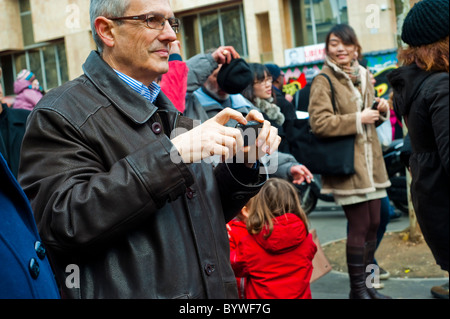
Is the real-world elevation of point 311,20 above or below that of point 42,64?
above

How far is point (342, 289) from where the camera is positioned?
209 inches

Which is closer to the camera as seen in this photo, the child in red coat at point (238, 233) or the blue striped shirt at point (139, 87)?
the blue striped shirt at point (139, 87)

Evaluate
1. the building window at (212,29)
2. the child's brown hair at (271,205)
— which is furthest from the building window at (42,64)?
the child's brown hair at (271,205)

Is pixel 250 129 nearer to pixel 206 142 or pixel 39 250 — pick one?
pixel 206 142

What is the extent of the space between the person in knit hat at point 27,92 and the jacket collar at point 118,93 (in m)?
4.71

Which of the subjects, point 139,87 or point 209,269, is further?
point 139,87

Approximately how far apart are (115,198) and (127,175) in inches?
2.9

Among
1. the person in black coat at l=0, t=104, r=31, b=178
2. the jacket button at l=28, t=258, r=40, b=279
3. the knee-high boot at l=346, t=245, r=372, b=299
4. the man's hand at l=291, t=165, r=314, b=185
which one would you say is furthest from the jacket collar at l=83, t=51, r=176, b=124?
the knee-high boot at l=346, t=245, r=372, b=299

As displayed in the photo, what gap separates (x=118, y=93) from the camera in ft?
6.49

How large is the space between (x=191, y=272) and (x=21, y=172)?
0.62 meters

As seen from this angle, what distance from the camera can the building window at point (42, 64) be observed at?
2458 centimetres

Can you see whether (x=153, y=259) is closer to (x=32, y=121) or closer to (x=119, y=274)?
(x=119, y=274)

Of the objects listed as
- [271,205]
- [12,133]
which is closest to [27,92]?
[12,133]

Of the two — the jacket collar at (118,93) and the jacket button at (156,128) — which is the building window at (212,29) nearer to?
the jacket collar at (118,93)
